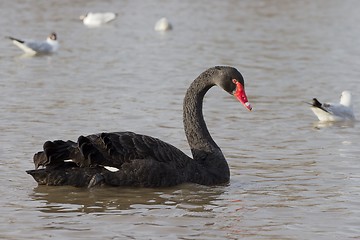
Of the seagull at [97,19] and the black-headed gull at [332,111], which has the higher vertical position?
the seagull at [97,19]

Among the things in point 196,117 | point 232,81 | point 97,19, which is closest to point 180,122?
point 196,117

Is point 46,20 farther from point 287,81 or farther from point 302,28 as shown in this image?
point 287,81

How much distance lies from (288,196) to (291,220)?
0.85 metres

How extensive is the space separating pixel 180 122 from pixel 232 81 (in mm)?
2811

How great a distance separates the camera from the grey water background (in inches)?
269

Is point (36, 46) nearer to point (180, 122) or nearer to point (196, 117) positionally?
point (180, 122)

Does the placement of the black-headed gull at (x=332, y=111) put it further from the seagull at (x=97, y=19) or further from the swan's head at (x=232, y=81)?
the seagull at (x=97, y=19)

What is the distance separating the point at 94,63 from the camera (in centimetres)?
1675

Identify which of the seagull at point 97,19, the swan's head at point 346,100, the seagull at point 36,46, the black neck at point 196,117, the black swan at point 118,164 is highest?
the seagull at point 97,19

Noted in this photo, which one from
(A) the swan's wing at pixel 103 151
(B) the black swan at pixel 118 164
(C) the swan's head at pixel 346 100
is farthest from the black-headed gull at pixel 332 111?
(A) the swan's wing at pixel 103 151

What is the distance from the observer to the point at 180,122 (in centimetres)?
1111

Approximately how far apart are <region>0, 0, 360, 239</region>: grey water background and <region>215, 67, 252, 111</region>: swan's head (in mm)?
755

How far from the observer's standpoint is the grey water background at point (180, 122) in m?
6.82

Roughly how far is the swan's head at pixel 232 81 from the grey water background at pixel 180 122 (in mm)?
755
